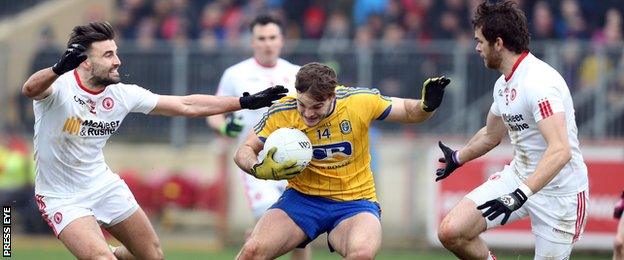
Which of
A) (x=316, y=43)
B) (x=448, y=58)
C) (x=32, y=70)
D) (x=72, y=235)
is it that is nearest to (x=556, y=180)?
(x=72, y=235)

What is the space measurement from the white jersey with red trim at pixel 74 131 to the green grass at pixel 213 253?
4998 mm

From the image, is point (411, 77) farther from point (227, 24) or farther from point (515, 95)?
point (515, 95)

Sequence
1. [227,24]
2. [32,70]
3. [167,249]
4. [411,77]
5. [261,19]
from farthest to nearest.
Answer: [227,24], [32,70], [411,77], [167,249], [261,19]

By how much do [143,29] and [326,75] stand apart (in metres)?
11.5

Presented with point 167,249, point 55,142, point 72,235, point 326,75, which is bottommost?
point 167,249

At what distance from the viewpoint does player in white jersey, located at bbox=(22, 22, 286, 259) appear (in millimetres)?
9383

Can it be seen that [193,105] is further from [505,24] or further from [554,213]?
[554,213]

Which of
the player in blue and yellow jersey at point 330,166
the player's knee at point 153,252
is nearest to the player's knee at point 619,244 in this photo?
the player in blue and yellow jersey at point 330,166

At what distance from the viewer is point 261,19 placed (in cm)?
1234

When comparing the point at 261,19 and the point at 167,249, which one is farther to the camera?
the point at 167,249

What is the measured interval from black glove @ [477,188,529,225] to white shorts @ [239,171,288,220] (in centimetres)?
338

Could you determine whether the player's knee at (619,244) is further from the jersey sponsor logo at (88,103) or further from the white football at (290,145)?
the jersey sponsor logo at (88,103)

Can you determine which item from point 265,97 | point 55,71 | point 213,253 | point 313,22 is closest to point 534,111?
point 265,97

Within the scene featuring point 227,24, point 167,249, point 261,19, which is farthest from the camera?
point 227,24
